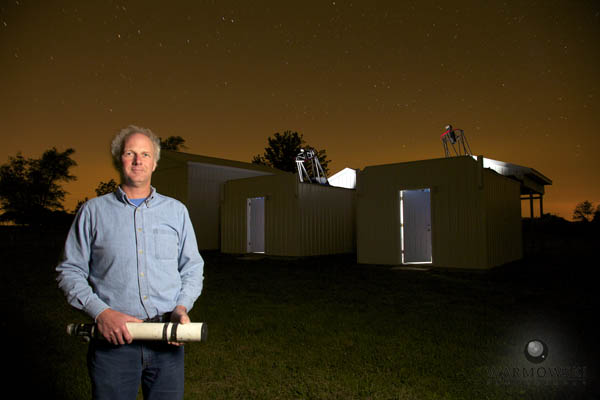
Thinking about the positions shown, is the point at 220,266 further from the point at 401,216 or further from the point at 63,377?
the point at 63,377

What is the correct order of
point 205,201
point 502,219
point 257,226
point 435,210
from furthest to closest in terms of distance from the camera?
point 205,201 → point 257,226 → point 502,219 → point 435,210

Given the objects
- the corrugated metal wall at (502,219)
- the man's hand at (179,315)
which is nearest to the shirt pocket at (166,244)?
the man's hand at (179,315)

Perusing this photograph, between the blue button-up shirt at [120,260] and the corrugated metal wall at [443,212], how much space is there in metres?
8.85

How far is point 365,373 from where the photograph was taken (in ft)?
9.97

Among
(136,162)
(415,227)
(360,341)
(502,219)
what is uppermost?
(502,219)

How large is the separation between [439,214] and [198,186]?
1006 cm

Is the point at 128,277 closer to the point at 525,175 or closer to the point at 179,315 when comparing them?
the point at 179,315

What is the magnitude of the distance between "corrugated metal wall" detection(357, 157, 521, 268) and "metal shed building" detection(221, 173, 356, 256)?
7.38 feet

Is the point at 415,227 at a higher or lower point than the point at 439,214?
lower

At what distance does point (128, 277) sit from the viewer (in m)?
1.33

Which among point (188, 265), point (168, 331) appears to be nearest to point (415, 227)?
point (188, 265)

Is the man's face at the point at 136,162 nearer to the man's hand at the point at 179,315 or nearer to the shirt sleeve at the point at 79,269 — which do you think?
the shirt sleeve at the point at 79,269

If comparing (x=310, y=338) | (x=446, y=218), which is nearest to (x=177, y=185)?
(x=446, y=218)

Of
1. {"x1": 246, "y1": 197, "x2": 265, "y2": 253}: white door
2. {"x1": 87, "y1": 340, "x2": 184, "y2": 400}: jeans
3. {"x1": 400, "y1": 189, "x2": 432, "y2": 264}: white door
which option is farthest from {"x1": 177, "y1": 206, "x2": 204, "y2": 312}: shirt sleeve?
{"x1": 246, "y1": 197, "x2": 265, "y2": 253}: white door
